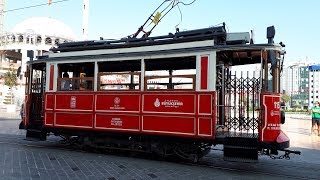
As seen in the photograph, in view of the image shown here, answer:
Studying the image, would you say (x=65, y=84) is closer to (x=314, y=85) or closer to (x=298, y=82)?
(x=314, y=85)

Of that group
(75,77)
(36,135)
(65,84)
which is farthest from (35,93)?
(75,77)

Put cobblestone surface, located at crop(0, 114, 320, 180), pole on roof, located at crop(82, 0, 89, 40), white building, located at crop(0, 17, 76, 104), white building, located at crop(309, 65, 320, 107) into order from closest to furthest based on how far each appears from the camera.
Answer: cobblestone surface, located at crop(0, 114, 320, 180)
pole on roof, located at crop(82, 0, 89, 40)
white building, located at crop(0, 17, 76, 104)
white building, located at crop(309, 65, 320, 107)

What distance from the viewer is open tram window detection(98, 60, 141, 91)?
980cm

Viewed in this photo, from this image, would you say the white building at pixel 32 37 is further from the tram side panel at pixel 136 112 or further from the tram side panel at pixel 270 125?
the tram side panel at pixel 270 125

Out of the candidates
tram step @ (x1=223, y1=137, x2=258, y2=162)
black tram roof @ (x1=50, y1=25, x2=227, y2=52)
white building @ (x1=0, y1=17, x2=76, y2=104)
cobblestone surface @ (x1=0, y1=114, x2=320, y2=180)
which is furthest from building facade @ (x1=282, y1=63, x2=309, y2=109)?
tram step @ (x1=223, y1=137, x2=258, y2=162)

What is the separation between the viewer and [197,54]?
8.95m

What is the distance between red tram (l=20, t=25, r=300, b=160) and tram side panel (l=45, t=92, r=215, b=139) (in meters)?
0.02

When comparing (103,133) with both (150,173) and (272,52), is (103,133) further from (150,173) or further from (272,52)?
(272,52)

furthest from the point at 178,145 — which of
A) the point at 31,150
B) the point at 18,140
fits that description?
the point at 18,140

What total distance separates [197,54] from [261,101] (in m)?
1.93

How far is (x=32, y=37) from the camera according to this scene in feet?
261

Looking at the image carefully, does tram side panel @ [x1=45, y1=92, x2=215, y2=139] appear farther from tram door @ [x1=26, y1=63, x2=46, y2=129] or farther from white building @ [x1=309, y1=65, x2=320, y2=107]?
white building @ [x1=309, y1=65, x2=320, y2=107]

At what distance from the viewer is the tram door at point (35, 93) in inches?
472

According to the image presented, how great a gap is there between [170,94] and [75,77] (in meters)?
3.27
